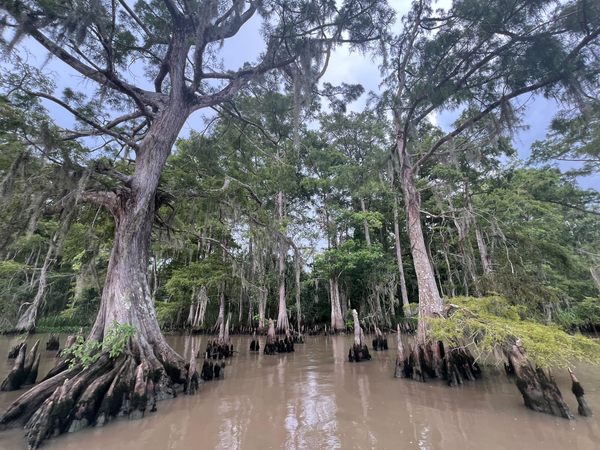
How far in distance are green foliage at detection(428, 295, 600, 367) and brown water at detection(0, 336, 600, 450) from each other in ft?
2.52

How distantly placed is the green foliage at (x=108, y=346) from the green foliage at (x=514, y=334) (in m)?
5.40

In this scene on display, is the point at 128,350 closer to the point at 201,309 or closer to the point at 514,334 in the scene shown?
the point at 514,334

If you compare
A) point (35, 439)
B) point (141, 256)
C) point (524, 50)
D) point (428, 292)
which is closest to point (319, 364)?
point (428, 292)

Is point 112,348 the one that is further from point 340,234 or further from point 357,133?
point 357,133

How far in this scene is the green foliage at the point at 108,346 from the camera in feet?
13.1

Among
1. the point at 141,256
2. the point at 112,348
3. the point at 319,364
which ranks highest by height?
the point at 141,256

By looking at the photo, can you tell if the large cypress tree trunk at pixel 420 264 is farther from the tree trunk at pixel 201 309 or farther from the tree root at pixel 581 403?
the tree trunk at pixel 201 309

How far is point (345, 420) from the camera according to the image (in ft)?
11.4

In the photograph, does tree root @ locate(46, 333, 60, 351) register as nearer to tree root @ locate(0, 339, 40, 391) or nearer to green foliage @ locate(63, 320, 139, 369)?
tree root @ locate(0, 339, 40, 391)

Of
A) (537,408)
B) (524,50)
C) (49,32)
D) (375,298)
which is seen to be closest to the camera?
(537,408)

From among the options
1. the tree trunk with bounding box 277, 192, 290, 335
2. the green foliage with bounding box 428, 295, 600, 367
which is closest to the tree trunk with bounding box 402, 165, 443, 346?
the green foliage with bounding box 428, 295, 600, 367

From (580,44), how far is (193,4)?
26.9 feet

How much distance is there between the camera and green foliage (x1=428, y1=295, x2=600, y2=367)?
3445 millimetres

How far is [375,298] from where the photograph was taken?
16.3 m
